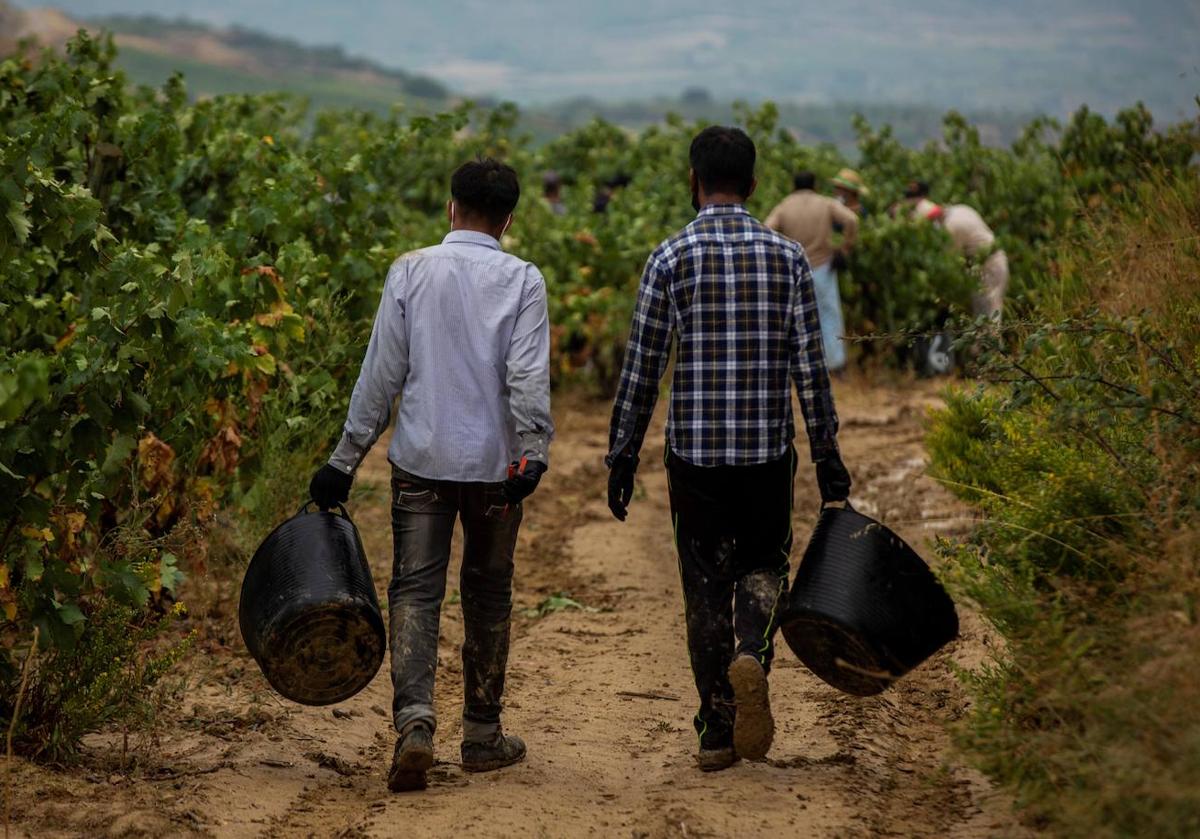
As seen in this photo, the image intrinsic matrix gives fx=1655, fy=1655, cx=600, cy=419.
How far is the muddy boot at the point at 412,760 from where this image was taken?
514cm

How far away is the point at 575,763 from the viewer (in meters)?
5.76

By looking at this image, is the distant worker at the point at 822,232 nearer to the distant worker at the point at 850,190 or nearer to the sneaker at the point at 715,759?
the distant worker at the point at 850,190

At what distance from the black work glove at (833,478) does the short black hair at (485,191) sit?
133cm

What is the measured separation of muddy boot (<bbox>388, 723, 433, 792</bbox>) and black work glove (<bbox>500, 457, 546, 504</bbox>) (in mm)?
788

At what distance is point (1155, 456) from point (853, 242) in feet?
32.0

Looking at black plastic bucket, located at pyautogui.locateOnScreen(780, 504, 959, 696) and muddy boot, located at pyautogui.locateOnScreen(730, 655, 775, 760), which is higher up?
black plastic bucket, located at pyautogui.locateOnScreen(780, 504, 959, 696)

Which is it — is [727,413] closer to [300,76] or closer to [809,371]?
[809,371]

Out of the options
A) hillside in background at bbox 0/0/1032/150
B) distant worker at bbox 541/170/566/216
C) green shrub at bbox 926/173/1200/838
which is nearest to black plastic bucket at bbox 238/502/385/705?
green shrub at bbox 926/173/1200/838

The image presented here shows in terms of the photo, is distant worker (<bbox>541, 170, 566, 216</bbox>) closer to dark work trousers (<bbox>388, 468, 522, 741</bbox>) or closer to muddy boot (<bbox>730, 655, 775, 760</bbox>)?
dark work trousers (<bbox>388, 468, 522, 741</bbox>)

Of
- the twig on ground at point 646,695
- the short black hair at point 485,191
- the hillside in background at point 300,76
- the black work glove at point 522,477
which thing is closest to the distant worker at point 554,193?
the twig on ground at point 646,695

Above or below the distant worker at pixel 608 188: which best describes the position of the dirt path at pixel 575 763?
below

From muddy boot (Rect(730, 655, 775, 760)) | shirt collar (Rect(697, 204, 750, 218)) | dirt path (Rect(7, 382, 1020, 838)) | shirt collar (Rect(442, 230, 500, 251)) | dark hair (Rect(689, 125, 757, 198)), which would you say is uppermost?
dark hair (Rect(689, 125, 757, 198))

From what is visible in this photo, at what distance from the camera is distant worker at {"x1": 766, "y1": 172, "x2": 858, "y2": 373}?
47.2 feet

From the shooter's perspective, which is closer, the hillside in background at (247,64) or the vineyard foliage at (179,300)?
the vineyard foliage at (179,300)
